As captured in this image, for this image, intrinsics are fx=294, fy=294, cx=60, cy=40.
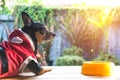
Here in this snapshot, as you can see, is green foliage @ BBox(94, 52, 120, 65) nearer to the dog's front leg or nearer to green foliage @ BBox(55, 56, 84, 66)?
green foliage @ BBox(55, 56, 84, 66)

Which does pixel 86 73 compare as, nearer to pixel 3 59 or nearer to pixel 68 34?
pixel 3 59

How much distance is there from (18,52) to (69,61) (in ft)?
4.32

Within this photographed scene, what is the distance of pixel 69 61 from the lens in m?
2.12

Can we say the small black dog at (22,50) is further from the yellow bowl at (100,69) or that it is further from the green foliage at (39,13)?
the green foliage at (39,13)

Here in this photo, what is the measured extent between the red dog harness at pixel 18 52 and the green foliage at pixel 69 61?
1278mm

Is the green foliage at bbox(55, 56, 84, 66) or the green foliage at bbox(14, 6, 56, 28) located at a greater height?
the green foliage at bbox(14, 6, 56, 28)

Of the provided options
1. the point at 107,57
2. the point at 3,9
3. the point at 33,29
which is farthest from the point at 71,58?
the point at 33,29

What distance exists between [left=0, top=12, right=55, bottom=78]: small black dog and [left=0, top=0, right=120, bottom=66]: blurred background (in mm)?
1330

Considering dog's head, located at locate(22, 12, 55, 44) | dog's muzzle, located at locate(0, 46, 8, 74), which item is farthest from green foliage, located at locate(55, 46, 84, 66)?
dog's muzzle, located at locate(0, 46, 8, 74)

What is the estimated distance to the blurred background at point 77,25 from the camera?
89.0 inches

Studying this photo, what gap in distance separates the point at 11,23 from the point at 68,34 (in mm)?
469

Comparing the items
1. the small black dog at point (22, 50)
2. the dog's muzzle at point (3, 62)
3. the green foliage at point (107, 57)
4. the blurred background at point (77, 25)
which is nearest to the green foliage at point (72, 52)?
the blurred background at point (77, 25)

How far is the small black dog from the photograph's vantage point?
785 mm

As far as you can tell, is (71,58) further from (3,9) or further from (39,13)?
(3,9)
